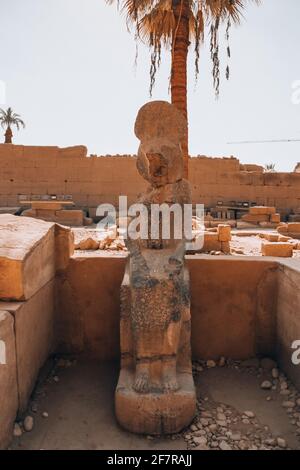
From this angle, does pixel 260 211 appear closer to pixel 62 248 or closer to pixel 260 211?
pixel 260 211

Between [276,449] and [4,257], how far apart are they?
2132 millimetres

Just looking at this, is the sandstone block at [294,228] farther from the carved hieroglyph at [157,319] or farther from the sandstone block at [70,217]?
the carved hieroglyph at [157,319]

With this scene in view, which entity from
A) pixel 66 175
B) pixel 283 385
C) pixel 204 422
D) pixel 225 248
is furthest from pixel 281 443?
pixel 66 175

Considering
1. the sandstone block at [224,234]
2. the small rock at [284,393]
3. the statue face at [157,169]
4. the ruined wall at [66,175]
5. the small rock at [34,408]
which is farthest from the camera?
the ruined wall at [66,175]

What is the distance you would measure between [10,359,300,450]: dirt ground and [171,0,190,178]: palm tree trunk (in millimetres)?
4867

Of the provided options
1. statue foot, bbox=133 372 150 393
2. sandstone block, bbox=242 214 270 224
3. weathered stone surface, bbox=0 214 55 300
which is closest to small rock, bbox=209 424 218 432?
statue foot, bbox=133 372 150 393

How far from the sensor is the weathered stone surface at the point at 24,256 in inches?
97.9

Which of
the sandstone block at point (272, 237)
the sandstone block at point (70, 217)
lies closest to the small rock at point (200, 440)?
the sandstone block at point (272, 237)

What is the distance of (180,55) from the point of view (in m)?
7.39

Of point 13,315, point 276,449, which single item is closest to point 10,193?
point 13,315

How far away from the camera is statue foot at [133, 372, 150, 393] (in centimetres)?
238

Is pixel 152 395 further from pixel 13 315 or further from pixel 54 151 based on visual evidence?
pixel 54 151

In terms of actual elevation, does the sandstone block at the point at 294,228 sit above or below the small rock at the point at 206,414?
above

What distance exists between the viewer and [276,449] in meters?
2.27
